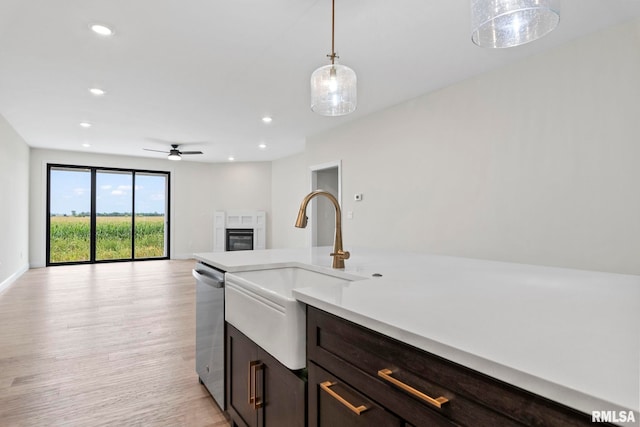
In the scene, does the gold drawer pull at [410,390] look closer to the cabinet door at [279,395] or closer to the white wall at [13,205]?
the cabinet door at [279,395]

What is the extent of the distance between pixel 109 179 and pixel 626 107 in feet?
30.4

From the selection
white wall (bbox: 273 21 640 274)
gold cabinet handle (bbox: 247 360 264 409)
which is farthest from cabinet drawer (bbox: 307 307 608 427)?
white wall (bbox: 273 21 640 274)

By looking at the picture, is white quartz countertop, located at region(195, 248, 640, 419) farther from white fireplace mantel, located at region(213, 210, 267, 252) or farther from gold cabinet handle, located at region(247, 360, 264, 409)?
white fireplace mantel, located at region(213, 210, 267, 252)

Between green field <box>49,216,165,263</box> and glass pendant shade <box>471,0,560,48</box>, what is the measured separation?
8.78m

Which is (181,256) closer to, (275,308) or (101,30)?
(101,30)

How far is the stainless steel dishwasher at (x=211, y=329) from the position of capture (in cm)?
195

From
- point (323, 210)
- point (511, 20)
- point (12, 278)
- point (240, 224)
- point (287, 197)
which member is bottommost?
point (12, 278)

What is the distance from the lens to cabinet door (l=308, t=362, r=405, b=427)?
891 mm

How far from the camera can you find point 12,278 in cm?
572

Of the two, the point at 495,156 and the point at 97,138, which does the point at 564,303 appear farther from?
the point at 97,138

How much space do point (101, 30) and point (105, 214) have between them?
21.6 ft

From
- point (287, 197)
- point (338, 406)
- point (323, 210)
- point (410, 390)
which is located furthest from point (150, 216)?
point (410, 390)

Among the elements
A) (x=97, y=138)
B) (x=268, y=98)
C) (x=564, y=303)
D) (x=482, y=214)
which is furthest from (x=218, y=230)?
(x=564, y=303)

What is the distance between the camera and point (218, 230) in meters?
9.24
